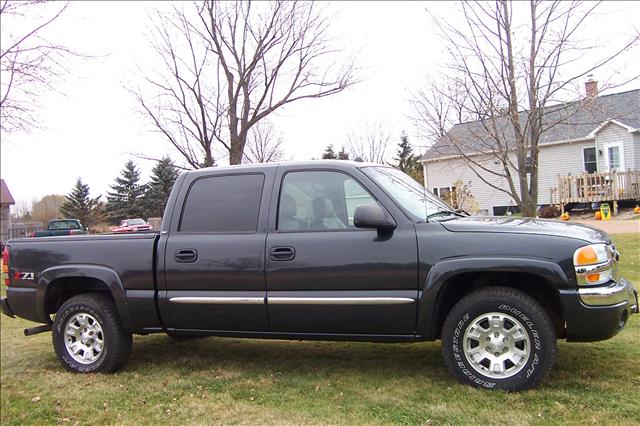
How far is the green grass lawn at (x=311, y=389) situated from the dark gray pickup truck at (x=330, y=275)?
298mm

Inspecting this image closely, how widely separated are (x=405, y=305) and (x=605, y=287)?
1.39m

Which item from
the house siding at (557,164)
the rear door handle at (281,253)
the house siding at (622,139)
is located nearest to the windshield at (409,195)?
the rear door handle at (281,253)

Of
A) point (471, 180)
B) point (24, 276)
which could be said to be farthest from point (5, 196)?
point (24, 276)

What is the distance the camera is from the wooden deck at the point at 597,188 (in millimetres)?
9016

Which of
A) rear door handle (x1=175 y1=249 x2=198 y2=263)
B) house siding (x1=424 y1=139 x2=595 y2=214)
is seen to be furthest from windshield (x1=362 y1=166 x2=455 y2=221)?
house siding (x1=424 y1=139 x2=595 y2=214)

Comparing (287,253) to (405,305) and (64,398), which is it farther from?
(64,398)

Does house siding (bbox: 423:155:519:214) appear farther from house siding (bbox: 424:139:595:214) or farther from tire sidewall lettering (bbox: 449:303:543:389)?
tire sidewall lettering (bbox: 449:303:543:389)

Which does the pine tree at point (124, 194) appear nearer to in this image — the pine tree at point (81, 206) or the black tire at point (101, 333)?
the pine tree at point (81, 206)

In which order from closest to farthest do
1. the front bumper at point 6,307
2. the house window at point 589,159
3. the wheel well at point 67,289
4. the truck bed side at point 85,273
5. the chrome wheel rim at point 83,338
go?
the truck bed side at point 85,273
the chrome wheel rim at point 83,338
the wheel well at point 67,289
the front bumper at point 6,307
the house window at point 589,159

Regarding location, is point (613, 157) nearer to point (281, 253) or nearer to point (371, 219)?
point (371, 219)

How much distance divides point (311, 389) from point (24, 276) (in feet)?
10.2

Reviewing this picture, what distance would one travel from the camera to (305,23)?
1480 cm

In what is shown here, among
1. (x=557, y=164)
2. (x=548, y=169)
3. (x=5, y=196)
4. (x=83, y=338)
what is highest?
(x=5, y=196)

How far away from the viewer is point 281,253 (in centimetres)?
448
